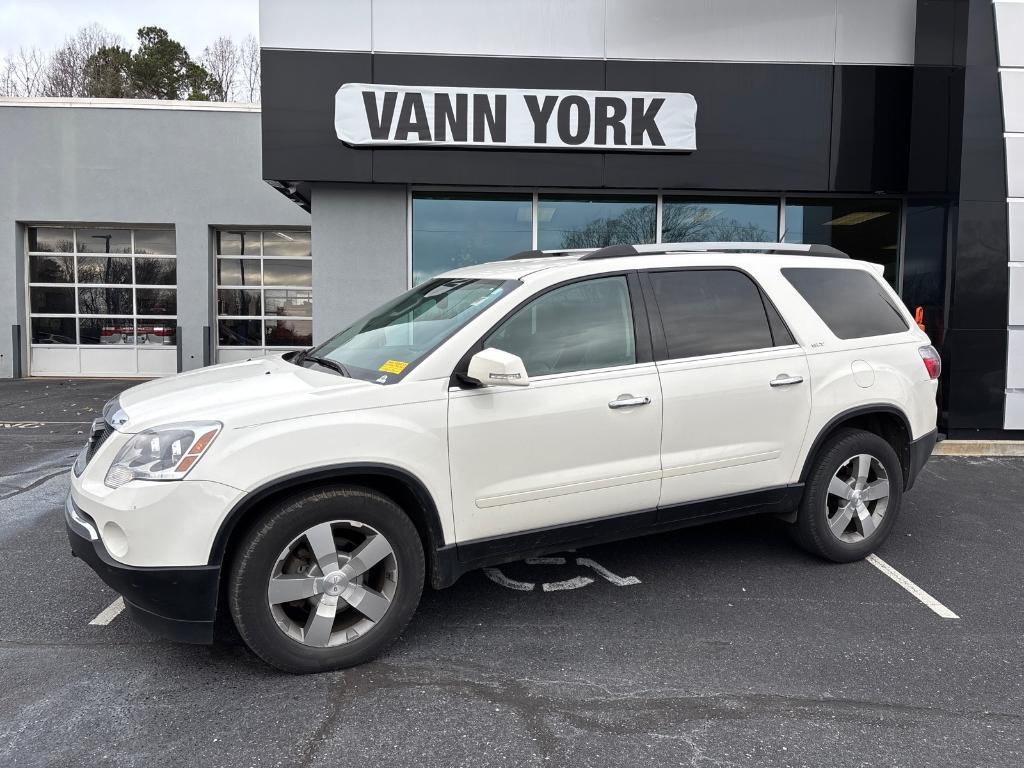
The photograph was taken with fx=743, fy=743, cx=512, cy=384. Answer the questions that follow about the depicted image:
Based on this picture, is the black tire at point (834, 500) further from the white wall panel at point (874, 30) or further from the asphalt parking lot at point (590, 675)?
the white wall panel at point (874, 30)

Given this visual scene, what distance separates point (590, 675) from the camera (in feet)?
10.4

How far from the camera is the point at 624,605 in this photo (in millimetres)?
3887

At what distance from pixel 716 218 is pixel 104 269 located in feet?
41.8

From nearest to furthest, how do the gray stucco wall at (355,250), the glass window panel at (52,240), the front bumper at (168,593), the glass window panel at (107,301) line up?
the front bumper at (168,593), the gray stucco wall at (355,250), the glass window panel at (52,240), the glass window panel at (107,301)

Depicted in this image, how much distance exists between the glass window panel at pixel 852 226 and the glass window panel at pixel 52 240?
46.2 feet

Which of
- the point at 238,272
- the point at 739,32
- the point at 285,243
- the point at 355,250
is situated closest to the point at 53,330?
the point at 238,272

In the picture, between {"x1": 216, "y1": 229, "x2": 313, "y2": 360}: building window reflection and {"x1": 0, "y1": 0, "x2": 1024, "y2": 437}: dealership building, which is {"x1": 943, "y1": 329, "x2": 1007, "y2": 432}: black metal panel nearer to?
{"x1": 0, "y1": 0, "x2": 1024, "y2": 437}: dealership building

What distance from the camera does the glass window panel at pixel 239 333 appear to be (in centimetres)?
1577

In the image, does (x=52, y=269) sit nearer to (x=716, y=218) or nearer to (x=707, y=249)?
(x=716, y=218)

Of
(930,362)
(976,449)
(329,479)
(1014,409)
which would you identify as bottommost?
(976,449)

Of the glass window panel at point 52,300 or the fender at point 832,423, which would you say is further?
the glass window panel at point 52,300

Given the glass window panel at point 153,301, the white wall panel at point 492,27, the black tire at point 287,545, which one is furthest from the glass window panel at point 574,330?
the glass window panel at point 153,301

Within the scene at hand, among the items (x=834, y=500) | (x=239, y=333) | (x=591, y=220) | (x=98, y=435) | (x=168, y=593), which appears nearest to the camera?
(x=168, y=593)

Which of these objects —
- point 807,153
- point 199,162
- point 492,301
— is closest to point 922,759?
point 492,301
